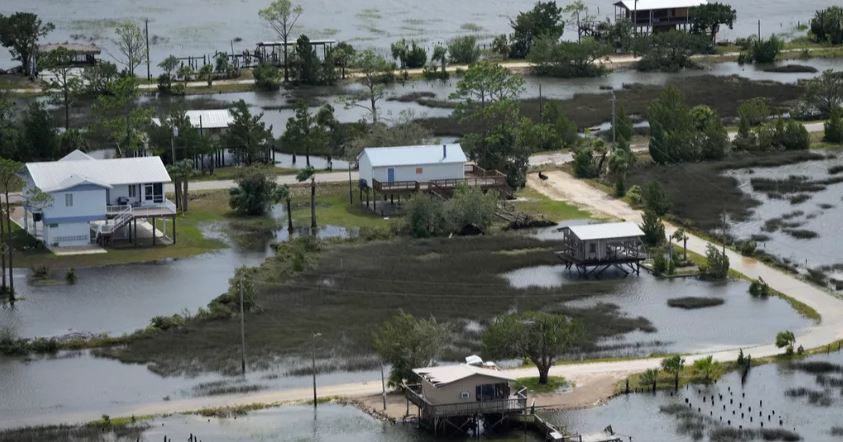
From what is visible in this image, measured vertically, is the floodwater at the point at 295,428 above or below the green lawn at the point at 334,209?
below

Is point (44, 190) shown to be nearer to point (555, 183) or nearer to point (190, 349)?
point (190, 349)

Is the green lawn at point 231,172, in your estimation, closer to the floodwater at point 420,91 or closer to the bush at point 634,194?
the floodwater at point 420,91

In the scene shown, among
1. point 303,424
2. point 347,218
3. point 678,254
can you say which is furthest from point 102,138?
point 303,424

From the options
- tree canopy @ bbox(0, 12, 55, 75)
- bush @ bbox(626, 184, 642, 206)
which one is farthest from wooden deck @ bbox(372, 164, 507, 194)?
tree canopy @ bbox(0, 12, 55, 75)

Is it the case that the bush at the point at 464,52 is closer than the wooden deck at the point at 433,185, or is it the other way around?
the wooden deck at the point at 433,185

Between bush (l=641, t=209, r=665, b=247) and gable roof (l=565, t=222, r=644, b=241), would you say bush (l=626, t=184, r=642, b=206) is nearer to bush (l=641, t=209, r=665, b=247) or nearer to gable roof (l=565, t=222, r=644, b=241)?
bush (l=641, t=209, r=665, b=247)

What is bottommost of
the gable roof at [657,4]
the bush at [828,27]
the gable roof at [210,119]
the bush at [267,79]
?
the gable roof at [210,119]

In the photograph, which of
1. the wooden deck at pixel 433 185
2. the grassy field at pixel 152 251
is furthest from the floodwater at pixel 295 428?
the wooden deck at pixel 433 185

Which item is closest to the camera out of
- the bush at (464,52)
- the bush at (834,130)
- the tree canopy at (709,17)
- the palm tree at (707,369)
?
the palm tree at (707,369)
